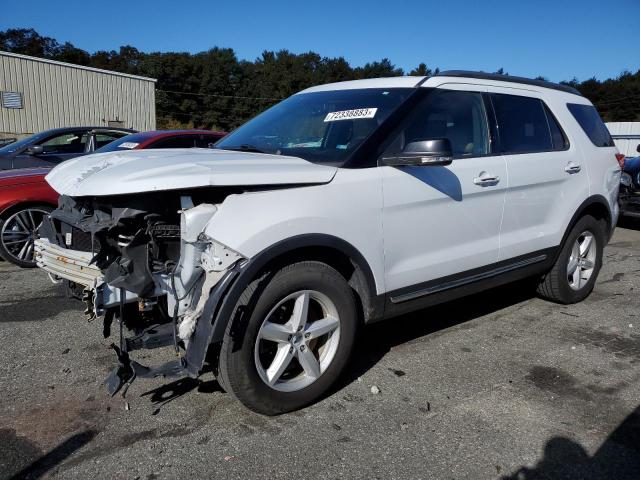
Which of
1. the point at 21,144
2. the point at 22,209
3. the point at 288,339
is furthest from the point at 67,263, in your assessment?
the point at 21,144

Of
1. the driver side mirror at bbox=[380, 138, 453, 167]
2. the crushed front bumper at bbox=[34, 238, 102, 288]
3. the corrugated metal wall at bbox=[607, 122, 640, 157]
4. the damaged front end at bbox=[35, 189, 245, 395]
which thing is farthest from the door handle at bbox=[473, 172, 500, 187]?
the corrugated metal wall at bbox=[607, 122, 640, 157]

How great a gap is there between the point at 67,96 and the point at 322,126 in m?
28.8

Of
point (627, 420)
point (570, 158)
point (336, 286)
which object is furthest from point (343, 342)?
point (570, 158)

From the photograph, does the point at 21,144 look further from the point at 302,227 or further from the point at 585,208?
the point at 585,208

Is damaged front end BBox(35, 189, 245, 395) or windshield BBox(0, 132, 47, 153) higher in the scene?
windshield BBox(0, 132, 47, 153)

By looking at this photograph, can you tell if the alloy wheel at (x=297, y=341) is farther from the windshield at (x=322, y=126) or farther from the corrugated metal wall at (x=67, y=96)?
the corrugated metal wall at (x=67, y=96)

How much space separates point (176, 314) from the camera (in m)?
2.75

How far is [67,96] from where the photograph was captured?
2841 centimetres

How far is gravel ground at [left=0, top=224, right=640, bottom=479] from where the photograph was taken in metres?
2.59

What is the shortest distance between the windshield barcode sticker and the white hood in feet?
1.97

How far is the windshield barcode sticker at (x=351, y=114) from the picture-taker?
3.54m

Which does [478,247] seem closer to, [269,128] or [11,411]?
[269,128]

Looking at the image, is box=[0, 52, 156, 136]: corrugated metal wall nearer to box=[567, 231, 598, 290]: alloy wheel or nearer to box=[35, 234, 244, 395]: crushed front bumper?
box=[35, 234, 244, 395]: crushed front bumper

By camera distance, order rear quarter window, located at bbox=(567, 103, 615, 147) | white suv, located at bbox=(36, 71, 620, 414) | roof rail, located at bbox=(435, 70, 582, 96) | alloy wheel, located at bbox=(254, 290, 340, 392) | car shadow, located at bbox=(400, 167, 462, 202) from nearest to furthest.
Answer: white suv, located at bbox=(36, 71, 620, 414) → alloy wheel, located at bbox=(254, 290, 340, 392) → car shadow, located at bbox=(400, 167, 462, 202) → roof rail, located at bbox=(435, 70, 582, 96) → rear quarter window, located at bbox=(567, 103, 615, 147)
